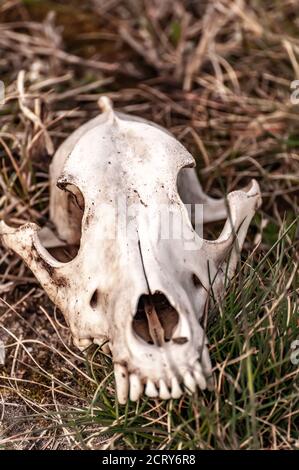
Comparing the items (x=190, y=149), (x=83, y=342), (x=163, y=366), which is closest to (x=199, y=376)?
(x=163, y=366)

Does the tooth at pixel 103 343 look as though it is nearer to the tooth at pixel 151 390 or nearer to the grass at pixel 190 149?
the grass at pixel 190 149

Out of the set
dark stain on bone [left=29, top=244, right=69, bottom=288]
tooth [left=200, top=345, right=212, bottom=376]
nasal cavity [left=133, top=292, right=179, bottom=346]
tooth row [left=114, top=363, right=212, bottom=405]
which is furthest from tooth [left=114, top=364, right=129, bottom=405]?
dark stain on bone [left=29, top=244, right=69, bottom=288]

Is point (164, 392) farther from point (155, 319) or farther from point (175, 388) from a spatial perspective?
point (155, 319)

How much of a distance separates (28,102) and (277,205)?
1.35m

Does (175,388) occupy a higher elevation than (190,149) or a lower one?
higher

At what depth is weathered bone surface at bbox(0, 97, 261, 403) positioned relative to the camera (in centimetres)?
240

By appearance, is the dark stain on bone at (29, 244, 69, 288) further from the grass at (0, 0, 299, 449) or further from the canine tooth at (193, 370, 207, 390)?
the canine tooth at (193, 370, 207, 390)

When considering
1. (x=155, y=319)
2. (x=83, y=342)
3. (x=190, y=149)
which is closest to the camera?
(x=155, y=319)

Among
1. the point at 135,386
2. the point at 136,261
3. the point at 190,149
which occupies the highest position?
the point at 136,261

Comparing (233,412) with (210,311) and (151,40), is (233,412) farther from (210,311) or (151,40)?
(151,40)

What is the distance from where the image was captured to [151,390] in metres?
2.35

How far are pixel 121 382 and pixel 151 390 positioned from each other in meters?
0.12

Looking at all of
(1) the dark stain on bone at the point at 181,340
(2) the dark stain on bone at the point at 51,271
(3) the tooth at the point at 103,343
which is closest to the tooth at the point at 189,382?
(1) the dark stain on bone at the point at 181,340

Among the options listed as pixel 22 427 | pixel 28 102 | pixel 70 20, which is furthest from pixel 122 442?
pixel 70 20
